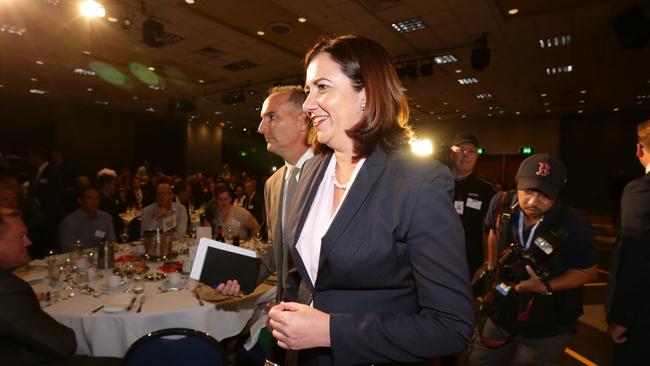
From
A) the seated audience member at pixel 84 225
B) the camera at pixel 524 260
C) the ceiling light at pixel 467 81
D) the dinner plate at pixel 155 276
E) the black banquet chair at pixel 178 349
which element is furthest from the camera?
the ceiling light at pixel 467 81

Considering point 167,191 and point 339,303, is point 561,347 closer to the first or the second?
point 339,303

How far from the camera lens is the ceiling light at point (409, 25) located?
673 cm

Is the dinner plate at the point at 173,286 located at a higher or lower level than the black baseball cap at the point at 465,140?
lower

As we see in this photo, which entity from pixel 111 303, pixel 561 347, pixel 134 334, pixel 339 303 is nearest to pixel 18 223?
pixel 111 303

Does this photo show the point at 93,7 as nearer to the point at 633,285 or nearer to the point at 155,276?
the point at 155,276

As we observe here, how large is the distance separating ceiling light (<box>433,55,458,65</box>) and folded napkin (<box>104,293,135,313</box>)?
339 inches

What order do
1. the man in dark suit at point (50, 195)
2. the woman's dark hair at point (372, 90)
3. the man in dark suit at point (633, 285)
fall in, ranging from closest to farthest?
the woman's dark hair at point (372, 90)
the man in dark suit at point (633, 285)
the man in dark suit at point (50, 195)

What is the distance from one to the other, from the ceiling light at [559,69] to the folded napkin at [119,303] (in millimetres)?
10995

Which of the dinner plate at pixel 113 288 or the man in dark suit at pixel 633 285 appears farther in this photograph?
the dinner plate at pixel 113 288

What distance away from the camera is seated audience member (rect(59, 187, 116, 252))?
4.10 m

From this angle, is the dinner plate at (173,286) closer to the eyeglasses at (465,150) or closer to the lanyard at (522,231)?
the lanyard at (522,231)

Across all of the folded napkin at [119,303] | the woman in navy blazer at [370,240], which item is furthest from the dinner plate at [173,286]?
the woman in navy blazer at [370,240]

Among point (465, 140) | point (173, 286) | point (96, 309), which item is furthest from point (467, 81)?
point (96, 309)

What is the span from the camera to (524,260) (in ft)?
6.65
